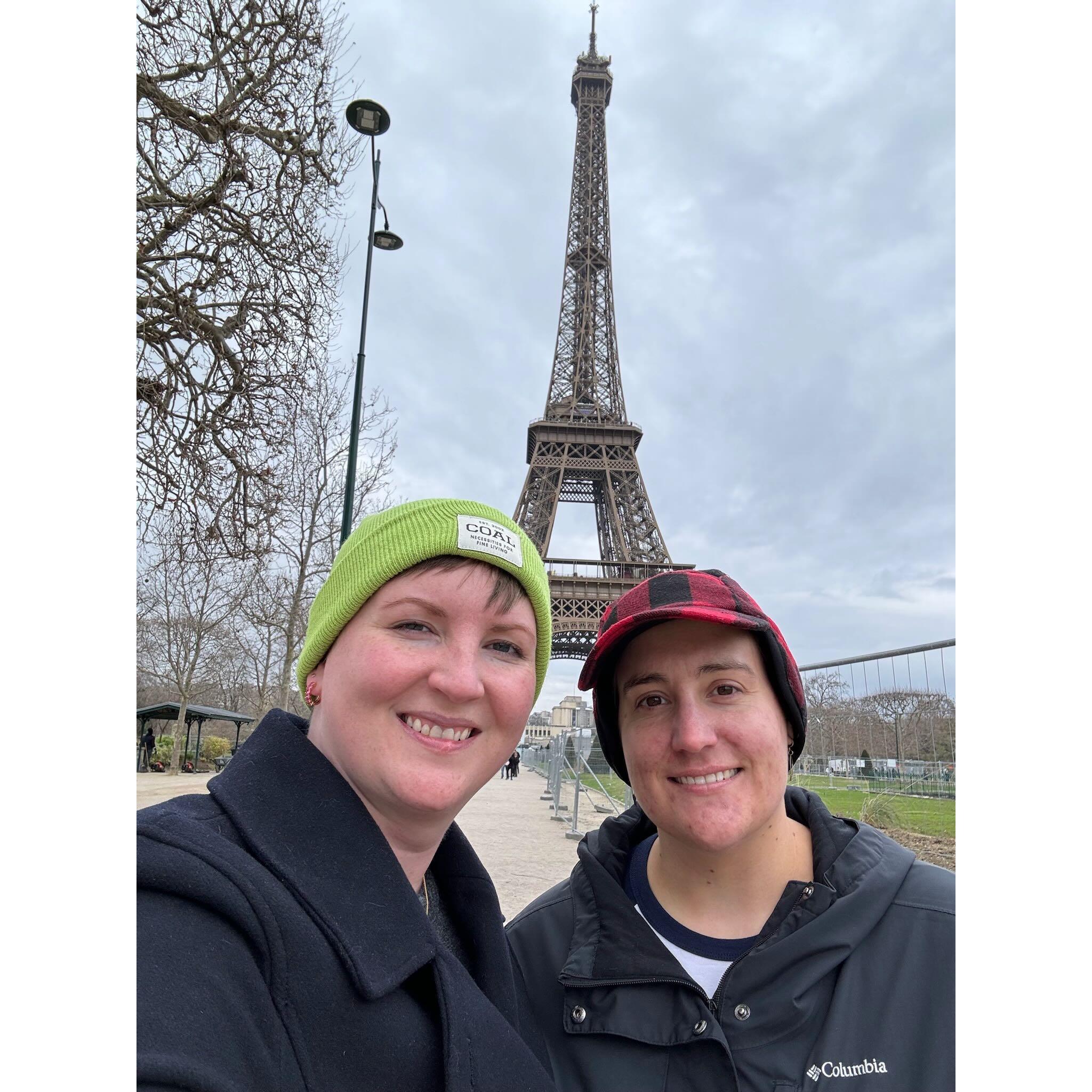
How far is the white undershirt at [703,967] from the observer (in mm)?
1812

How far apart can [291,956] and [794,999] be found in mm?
1063

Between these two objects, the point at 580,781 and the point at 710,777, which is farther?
the point at 580,781

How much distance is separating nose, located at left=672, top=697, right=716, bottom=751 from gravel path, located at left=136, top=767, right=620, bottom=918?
174 centimetres

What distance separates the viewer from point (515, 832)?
490 inches

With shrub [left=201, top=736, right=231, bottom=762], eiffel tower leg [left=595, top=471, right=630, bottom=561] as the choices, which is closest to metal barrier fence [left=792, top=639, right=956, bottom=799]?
shrub [left=201, top=736, right=231, bottom=762]

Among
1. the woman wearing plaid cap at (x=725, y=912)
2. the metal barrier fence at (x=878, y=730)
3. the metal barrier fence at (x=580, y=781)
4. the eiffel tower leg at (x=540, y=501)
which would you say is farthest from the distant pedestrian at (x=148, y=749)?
the woman wearing plaid cap at (x=725, y=912)

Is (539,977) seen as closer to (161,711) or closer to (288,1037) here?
(288,1037)

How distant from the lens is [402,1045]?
1.20 m

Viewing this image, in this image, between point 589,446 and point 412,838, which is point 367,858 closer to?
point 412,838

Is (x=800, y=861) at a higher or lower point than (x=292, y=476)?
lower

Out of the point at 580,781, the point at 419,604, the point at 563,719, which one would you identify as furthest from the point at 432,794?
the point at 563,719

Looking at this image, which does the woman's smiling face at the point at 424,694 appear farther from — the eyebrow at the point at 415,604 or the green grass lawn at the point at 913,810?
the green grass lawn at the point at 913,810

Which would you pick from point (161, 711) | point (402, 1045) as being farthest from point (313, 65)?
point (161, 711)

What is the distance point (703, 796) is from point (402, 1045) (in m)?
0.91
